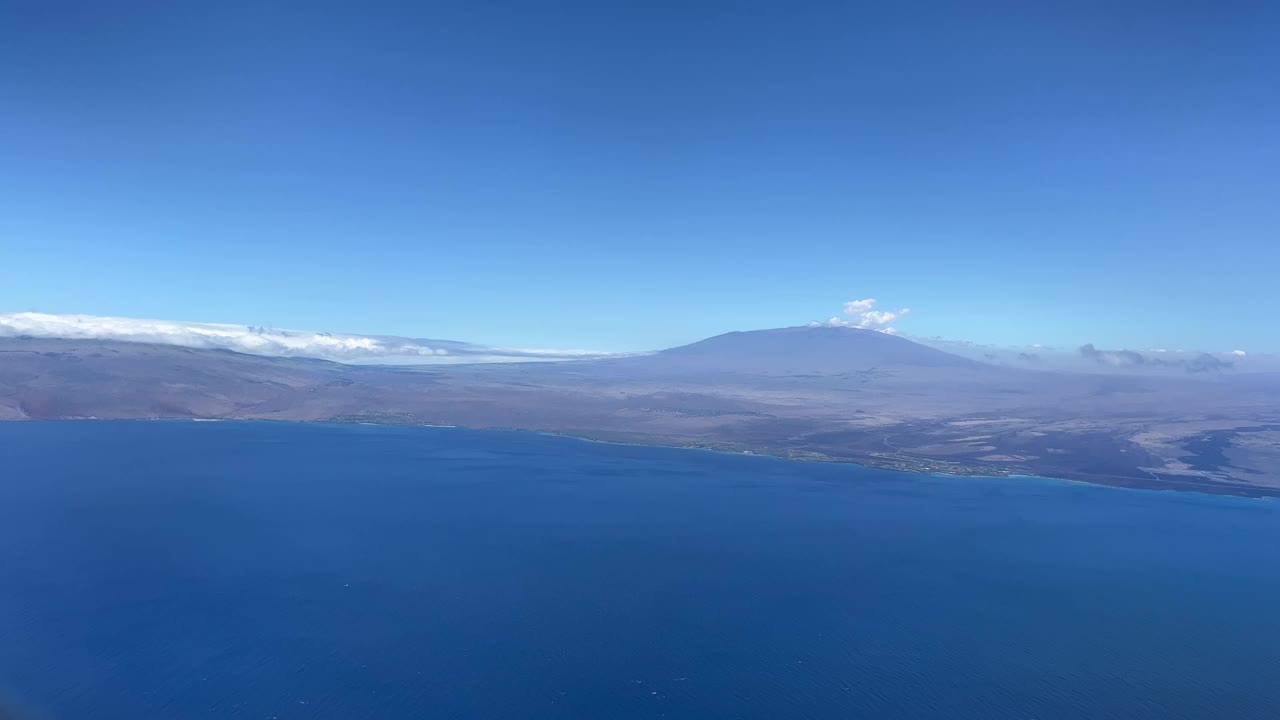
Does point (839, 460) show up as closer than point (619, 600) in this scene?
No

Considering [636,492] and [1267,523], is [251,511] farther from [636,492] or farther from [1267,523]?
[1267,523]

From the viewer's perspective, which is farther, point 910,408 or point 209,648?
point 910,408

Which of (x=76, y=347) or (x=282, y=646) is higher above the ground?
(x=76, y=347)

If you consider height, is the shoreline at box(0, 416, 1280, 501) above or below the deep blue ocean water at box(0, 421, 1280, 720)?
above

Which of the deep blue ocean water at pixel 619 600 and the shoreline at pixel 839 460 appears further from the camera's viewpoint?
the shoreline at pixel 839 460

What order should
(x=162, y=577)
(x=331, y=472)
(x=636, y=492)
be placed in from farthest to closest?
(x=331, y=472)
(x=636, y=492)
(x=162, y=577)

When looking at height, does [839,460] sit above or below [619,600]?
above

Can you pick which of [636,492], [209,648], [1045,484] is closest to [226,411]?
[636,492]

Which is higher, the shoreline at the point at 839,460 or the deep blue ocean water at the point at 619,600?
the shoreline at the point at 839,460
